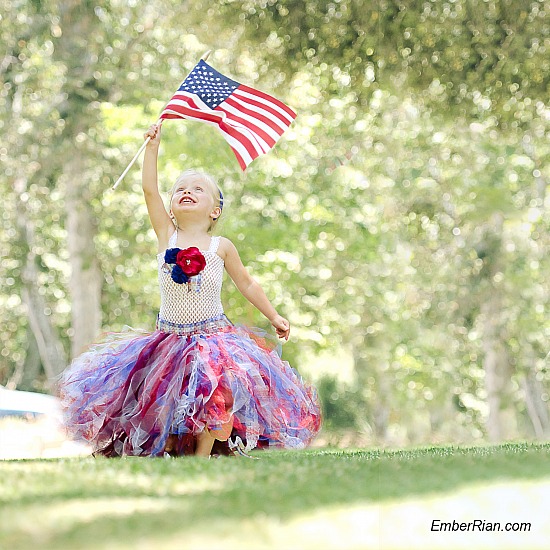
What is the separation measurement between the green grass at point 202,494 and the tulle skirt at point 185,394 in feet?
2.93

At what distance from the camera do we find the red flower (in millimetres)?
6258

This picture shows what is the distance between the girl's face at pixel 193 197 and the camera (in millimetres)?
6539

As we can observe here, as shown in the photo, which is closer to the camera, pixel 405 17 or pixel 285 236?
pixel 405 17

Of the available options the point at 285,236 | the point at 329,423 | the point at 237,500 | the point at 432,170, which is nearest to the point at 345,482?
Result: the point at 237,500

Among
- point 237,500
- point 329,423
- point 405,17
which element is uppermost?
point 405,17

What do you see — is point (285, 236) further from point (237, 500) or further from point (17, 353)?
point (237, 500)

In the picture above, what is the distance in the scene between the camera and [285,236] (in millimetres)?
19719

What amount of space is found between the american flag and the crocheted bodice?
1.61 meters

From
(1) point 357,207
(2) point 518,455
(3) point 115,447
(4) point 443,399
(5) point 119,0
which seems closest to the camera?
(2) point 518,455

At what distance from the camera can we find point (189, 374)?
19.5ft

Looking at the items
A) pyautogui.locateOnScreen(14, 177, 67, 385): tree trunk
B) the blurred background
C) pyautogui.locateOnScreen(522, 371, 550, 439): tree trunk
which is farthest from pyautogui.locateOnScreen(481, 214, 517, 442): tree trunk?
pyautogui.locateOnScreen(14, 177, 67, 385): tree trunk

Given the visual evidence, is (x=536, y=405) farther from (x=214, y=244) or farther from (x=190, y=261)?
(x=190, y=261)

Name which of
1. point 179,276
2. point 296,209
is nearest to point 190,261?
point 179,276

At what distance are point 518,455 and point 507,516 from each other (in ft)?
6.00
